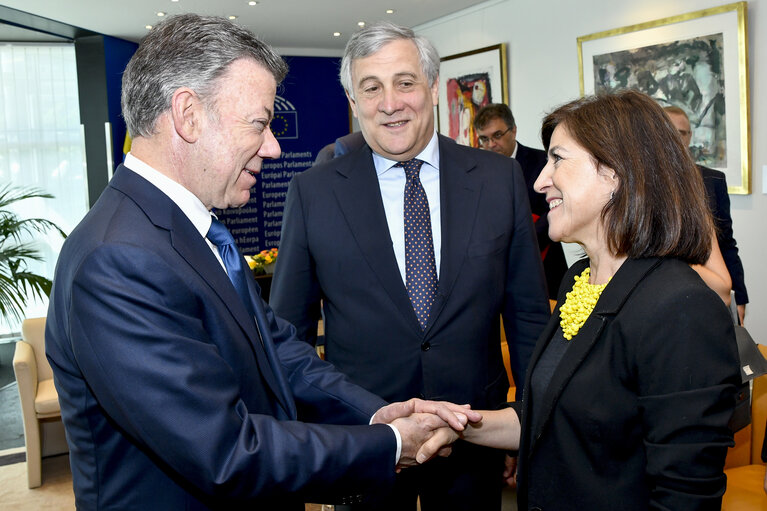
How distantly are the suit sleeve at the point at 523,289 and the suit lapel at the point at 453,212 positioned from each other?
0.16 metres

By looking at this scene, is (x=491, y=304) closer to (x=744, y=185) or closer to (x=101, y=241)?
(x=101, y=241)

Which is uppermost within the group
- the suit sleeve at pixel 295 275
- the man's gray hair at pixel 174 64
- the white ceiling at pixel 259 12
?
the white ceiling at pixel 259 12

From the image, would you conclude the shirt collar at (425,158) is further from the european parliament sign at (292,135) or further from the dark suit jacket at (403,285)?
the european parliament sign at (292,135)

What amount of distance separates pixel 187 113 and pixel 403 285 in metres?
0.88

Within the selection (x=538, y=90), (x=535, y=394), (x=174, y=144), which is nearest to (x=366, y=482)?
(x=535, y=394)

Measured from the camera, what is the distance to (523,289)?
2162mm

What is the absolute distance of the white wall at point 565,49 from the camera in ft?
15.8

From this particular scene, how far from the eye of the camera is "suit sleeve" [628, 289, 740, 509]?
4.25 feet

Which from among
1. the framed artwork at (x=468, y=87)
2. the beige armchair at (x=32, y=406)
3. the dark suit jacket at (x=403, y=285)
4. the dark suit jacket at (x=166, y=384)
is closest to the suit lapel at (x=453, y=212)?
the dark suit jacket at (x=403, y=285)

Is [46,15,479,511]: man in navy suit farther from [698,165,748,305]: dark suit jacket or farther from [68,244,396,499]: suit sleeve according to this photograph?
[698,165,748,305]: dark suit jacket

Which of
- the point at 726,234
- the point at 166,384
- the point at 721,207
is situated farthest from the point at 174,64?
the point at 726,234

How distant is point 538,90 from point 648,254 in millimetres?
5821

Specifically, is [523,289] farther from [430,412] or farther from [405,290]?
[430,412]

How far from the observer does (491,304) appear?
2096 mm
